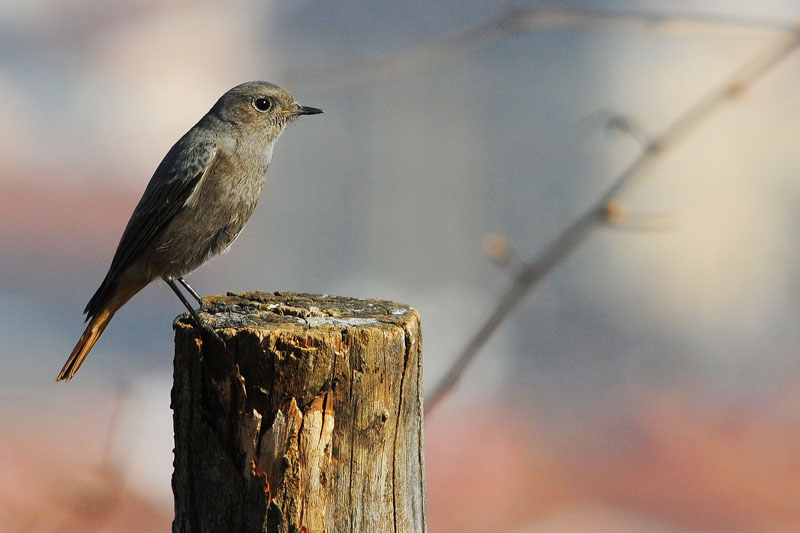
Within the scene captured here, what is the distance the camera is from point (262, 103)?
3949 millimetres

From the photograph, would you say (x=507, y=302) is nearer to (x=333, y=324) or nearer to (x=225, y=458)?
(x=333, y=324)

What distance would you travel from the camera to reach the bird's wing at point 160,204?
351cm

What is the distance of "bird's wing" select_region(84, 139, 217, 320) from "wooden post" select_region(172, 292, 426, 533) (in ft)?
3.92

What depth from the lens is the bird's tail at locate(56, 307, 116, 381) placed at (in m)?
3.57

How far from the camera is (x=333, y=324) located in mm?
2494

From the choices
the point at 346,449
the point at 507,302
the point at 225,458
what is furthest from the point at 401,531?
the point at 507,302

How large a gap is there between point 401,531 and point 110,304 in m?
1.88

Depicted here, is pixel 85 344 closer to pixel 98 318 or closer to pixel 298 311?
pixel 98 318

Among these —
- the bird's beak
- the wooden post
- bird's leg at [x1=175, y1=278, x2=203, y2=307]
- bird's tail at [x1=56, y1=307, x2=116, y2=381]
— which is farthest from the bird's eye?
Answer: the wooden post

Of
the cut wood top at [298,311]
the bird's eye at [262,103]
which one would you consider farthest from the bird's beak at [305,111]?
the cut wood top at [298,311]

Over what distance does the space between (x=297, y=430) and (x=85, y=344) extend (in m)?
1.74

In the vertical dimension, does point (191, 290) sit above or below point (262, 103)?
below

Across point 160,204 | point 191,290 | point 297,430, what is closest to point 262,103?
point 160,204

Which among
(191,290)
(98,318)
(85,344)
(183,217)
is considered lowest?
(85,344)
